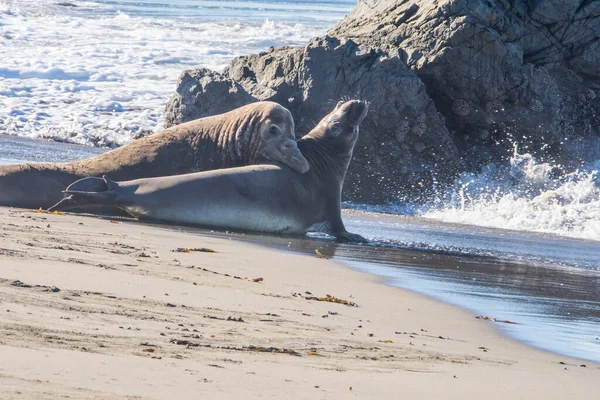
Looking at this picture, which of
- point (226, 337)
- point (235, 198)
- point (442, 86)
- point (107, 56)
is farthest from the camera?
point (107, 56)

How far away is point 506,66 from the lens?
12031 millimetres

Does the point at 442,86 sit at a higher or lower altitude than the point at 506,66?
lower

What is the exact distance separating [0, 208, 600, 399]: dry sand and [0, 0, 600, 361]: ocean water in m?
0.54

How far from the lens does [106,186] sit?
8008 mm

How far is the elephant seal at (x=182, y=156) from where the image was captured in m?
8.41

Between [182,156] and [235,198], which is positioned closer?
[235,198]

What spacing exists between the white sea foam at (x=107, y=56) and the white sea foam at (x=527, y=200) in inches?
250

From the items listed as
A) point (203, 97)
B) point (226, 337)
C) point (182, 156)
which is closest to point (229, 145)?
point (182, 156)

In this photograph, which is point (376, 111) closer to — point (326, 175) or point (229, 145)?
point (326, 175)

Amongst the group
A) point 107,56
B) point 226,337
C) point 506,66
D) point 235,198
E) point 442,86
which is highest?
point 107,56

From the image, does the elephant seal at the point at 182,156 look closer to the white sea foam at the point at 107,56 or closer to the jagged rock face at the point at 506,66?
the jagged rock face at the point at 506,66

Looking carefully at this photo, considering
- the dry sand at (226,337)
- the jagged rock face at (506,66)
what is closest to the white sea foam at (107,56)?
the jagged rock face at (506,66)

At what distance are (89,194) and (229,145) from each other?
1.74 meters

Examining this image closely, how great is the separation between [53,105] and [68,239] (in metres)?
12.7
